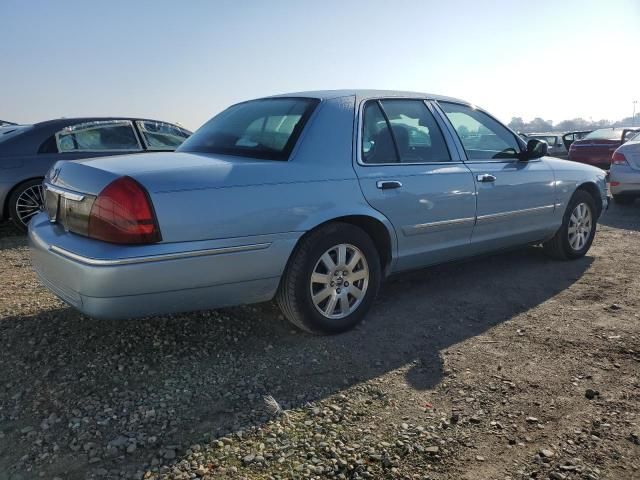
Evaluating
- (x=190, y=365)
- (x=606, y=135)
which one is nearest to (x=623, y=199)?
(x=606, y=135)

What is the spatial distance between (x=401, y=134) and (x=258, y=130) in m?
1.02

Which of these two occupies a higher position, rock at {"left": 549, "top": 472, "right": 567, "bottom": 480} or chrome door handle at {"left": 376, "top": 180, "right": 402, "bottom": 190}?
chrome door handle at {"left": 376, "top": 180, "right": 402, "bottom": 190}

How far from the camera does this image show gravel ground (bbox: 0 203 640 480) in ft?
7.52

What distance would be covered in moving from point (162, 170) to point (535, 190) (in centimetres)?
327

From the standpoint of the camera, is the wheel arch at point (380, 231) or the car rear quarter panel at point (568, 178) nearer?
the wheel arch at point (380, 231)

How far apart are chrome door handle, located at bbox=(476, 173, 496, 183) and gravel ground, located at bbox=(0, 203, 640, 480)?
91 cm

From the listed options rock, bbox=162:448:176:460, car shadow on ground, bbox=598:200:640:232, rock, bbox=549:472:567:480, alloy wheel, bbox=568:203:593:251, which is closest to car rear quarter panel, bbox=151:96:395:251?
rock, bbox=162:448:176:460

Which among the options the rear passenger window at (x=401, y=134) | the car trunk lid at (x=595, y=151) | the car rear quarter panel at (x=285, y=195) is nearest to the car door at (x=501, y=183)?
the rear passenger window at (x=401, y=134)

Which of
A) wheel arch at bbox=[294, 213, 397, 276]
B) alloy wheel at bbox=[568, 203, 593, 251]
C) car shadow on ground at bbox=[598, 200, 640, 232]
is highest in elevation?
wheel arch at bbox=[294, 213, 397, 276]

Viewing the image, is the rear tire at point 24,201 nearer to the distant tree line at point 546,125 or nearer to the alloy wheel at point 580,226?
the alloy wheel at point 580,226

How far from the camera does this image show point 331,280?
11.4ft

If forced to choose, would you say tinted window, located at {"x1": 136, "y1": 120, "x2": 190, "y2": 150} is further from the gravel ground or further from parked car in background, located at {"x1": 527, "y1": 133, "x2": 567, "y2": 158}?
parked car in background, located at {"x1": 527, "y1": 133, "x2": 567, "y2": 158}

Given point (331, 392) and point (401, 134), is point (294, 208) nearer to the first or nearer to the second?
point (331, 392)

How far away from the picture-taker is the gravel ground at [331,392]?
229 centimetres
